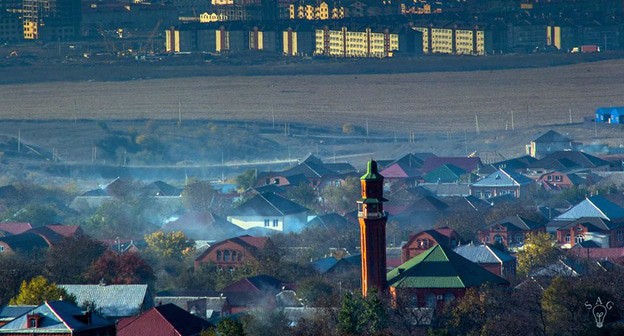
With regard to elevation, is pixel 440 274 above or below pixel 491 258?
above

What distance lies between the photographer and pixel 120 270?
6444 cm

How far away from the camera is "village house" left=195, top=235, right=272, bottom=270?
241 feet

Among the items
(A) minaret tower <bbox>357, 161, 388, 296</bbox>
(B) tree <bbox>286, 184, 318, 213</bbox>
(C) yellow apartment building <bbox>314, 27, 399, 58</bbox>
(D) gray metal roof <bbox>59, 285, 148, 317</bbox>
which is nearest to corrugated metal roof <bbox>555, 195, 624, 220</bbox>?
(B) tree <bbox>286, 184, 318, 213</bbox>

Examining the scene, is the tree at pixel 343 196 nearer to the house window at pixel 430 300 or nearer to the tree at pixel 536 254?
the tree at pixel 536 254

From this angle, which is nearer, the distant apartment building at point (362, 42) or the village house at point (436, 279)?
the village house at point (436, 279)

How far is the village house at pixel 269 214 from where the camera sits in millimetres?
88375

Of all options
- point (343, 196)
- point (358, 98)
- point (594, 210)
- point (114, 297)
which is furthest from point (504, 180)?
point (358, 98)

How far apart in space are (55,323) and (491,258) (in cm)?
2144

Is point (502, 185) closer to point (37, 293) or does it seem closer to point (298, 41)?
point (37, 293)

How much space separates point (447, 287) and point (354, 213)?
91.1 ft

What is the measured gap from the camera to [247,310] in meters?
61.3

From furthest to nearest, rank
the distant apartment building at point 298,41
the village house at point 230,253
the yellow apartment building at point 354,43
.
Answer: the distant apartment building at point 298,41 → the yellow apartment building at point 354,43 → the village house at point 230,253

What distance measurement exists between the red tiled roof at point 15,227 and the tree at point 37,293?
24.6 metres

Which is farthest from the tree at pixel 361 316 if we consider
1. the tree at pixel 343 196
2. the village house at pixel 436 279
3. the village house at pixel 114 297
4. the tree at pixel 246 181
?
the tree at pixel 246 181
